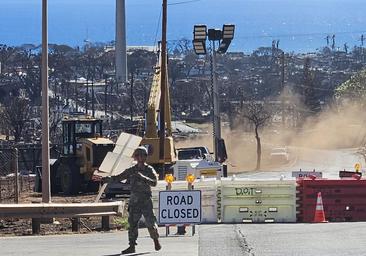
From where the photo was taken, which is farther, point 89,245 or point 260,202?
point 260,202

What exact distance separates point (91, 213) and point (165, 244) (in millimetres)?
4384

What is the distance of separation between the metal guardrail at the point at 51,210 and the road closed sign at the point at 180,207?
3.21 meters

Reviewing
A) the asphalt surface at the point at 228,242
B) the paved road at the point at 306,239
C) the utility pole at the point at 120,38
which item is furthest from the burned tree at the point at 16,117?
the paved road at the point at 306,239

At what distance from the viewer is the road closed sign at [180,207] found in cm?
1773

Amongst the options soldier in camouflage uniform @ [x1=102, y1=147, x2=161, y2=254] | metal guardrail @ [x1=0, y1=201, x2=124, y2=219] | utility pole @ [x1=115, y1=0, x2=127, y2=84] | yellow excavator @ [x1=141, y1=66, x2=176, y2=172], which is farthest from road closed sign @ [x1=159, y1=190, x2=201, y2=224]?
utility pole @ [x1=115, y1=0, x2=127, y2=84]

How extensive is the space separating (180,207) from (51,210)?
3.87 metres

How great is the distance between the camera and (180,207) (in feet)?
58.6

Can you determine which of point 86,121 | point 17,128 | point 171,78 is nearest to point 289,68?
point 171,78

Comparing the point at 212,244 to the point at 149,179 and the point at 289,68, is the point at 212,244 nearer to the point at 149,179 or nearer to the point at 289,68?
the point at 149,179

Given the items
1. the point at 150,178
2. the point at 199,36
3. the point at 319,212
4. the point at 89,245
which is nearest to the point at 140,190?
the point at 150,178

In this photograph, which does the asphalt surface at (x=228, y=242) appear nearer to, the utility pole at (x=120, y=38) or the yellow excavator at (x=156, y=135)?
the yellow excavator at (x=156, y=135)

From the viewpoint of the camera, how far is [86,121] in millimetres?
39844

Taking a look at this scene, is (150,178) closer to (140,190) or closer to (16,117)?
(140,190)

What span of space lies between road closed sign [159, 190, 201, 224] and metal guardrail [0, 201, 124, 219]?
3213 mm
